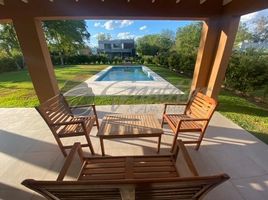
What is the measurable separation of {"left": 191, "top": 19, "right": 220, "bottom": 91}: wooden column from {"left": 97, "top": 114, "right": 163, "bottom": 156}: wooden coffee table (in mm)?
2149

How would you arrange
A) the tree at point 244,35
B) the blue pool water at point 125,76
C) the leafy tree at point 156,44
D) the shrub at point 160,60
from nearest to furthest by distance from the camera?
the tree at point 244,35 → the blue pool water at point 125,76 → the shrub at point 160,60 → the leafy tree at point 156,44

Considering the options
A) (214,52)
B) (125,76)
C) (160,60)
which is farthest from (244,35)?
(160,60)

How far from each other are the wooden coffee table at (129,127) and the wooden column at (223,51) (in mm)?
2133

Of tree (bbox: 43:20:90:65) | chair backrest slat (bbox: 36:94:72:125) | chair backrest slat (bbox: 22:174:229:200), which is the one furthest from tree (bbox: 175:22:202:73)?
chair backrest slat (bbox: 22:174:229:200)

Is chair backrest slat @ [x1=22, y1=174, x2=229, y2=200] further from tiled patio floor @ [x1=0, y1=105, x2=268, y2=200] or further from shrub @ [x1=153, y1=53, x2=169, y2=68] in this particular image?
shrub @ [x1=153, y1=53, x2=169, y2=68]

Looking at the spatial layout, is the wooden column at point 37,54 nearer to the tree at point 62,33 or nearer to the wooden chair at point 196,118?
the wooden chair at point 196,118

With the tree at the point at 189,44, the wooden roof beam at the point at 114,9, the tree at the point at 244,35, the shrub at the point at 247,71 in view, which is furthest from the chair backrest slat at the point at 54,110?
the tree at the point at 244,35

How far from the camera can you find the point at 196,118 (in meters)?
3.16

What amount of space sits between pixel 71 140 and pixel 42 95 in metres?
1.70

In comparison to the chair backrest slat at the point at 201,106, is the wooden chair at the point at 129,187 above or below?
above

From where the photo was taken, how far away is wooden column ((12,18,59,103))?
3854mm

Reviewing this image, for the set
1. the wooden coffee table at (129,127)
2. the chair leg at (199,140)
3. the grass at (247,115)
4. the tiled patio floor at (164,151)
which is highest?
the wooden coffee table at (129,127)

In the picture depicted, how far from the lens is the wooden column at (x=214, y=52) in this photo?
13.3 ft

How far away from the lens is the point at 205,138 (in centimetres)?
361
